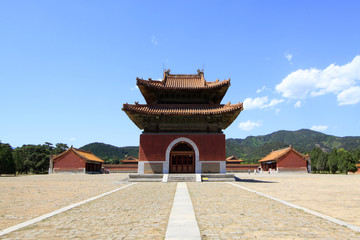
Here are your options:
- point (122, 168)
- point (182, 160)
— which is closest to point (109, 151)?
point (122, 168)

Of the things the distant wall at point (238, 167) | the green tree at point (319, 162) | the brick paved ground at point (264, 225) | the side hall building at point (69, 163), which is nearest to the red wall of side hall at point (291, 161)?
the green tree at point (319, 162)

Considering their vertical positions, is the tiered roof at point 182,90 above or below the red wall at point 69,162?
above

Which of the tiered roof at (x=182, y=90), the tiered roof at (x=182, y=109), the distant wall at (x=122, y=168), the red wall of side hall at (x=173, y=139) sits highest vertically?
the tiered roof at (x=182, y=90)

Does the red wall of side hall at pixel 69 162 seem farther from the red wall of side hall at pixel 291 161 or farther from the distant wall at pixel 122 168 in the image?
the red wall of side hall at pixel 291 161

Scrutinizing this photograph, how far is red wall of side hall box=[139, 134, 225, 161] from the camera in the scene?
18734 millimetres

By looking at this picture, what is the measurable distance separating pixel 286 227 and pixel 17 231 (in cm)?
519

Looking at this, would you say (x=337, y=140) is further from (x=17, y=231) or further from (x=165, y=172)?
(x=17, y=231)

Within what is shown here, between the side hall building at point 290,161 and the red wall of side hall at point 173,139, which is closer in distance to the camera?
the red wall of side hall at point 173,139

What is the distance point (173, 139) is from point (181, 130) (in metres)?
1.04

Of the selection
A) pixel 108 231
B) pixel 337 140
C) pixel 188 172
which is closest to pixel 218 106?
pixel 188 172

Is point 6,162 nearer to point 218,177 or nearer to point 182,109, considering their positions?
point 182,109

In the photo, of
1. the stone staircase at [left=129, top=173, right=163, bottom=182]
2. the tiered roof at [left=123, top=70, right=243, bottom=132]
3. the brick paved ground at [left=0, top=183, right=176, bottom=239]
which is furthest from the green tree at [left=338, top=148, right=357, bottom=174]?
the brick paved ground at [left=0, top=183, right=176, bottom=239]

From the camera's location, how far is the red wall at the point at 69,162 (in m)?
40.6

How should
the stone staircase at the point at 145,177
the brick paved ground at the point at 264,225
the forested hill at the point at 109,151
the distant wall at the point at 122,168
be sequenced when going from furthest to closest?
the forested hill at the point at 109,151 < the distant wall at the point at 122,168 < the stone staircase at the point at 145,177 < the brick paved ground at the point at 264,225
